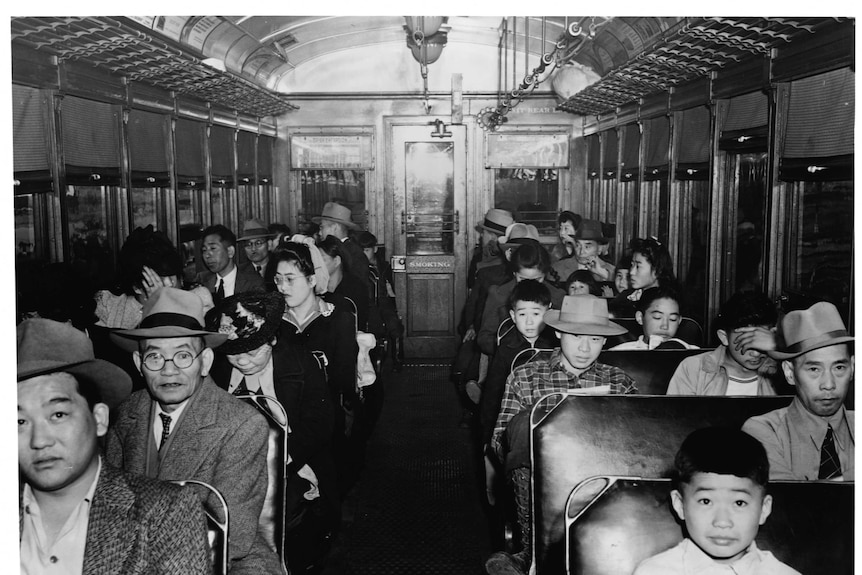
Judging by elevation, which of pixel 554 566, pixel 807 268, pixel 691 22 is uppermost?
pixel 691 22

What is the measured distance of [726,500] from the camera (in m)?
2.00

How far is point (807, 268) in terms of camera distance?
13.4 feet

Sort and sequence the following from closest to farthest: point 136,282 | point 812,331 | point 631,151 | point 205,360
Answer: point 812,331, point 205,360, point 136,282, point 631,151

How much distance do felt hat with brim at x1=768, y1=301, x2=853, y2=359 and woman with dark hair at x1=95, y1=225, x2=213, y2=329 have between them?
10.2ft

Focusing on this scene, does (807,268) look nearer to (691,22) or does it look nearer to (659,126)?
(691,22)

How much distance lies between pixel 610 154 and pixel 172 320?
5.96m

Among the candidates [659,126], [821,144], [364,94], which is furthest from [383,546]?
[364,94]

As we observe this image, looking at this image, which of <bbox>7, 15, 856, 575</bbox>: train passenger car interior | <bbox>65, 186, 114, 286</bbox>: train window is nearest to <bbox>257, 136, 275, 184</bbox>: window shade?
<bbox>7, 15, 856, 575</bbox>: train passenger car interior

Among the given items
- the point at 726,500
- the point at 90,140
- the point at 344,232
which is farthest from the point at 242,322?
the point at 344,232

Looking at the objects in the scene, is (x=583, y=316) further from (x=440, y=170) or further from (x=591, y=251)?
(x=440, y=170)

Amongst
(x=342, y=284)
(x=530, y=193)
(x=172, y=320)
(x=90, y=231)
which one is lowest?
(x=342, y=284)

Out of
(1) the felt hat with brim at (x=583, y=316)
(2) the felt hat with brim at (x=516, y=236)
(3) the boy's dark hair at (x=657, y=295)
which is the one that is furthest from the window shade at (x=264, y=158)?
(1) the felt hat with brim at (x=583, y=316)

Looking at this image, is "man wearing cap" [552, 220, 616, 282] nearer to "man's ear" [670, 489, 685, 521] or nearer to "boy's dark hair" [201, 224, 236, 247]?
"boy's dark hair" [201, 224, 236, 247]
